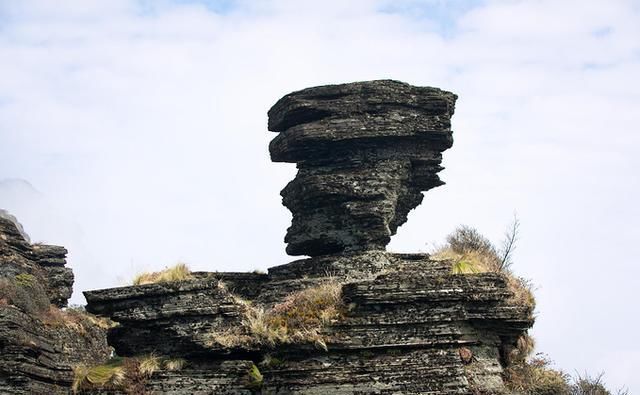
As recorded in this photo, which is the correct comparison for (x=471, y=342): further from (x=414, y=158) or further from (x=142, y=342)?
(x=142, y=342)

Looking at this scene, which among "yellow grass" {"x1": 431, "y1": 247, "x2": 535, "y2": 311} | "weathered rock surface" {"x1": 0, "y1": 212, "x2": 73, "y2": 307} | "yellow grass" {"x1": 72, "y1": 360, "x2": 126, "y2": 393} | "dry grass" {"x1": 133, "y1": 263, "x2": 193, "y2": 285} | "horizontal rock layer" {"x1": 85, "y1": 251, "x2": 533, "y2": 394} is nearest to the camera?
"horizontal rock layer" {"x1": 85, "y1": 251, "x2": 533, "y2": 394}

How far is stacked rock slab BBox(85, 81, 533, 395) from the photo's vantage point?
23.1 meters

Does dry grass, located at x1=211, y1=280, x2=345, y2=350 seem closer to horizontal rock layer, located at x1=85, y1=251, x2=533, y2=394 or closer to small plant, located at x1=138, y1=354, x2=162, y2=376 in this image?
horizontal rock layer, located at x1=85, y1=251, x2=533, y2=394

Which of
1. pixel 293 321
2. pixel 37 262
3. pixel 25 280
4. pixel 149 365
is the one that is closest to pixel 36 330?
pixel 149 365

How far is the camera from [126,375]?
24.7m

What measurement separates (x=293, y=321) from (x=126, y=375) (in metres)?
5.32

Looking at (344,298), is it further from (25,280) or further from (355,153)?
(25,280)

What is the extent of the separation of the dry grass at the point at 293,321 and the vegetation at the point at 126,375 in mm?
1805

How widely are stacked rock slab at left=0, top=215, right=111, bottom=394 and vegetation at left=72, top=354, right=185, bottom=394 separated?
4.82 ft

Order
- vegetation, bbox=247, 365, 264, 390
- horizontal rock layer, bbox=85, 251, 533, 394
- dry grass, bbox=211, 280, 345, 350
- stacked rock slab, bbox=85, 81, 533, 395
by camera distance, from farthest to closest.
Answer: vegetation, bbox=247, 365, 264, 390 < dry grass, bbox=211, 280, 345, 350 < stacked rock slab, bbox=85, 81, 533, 395 < horizontal rock layer, bbox=85, 251, 533, 394

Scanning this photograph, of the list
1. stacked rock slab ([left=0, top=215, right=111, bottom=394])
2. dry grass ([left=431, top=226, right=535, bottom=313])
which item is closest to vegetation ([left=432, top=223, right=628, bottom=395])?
dry grass ([left=431, top=226, right=535, bottom=313])

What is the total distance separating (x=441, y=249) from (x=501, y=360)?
15.2 ft

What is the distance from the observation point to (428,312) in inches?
926

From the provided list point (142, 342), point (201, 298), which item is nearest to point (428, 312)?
point (201, 298)
